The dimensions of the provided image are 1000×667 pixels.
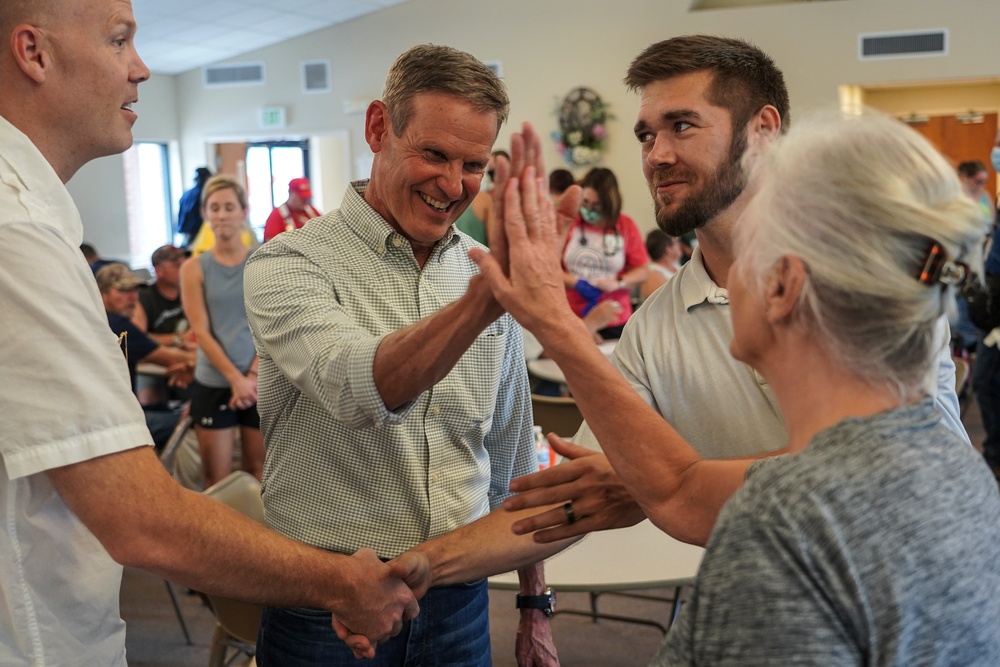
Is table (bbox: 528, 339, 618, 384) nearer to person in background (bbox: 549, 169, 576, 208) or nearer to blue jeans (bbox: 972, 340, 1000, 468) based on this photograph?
person in background (bbox: 549, 169, 576, 208)

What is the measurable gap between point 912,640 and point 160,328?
5641 mm

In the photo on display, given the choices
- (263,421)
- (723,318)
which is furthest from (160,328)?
(723,318)

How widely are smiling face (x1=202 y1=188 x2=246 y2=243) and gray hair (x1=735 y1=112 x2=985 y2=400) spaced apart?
4293 mm

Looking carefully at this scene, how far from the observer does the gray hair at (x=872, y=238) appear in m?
1.00

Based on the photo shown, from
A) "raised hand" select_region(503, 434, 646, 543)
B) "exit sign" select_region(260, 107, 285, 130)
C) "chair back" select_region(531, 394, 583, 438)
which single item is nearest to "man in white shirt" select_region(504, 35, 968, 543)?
"raised hand" select_region(503, 434, 646, 543)

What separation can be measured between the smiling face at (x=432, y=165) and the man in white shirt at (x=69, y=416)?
1.64 ft

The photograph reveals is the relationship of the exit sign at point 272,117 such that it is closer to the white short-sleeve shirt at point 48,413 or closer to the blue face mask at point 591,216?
the blue face mask at point 591,216

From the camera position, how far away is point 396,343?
144 cm

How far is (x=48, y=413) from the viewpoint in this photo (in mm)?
1227

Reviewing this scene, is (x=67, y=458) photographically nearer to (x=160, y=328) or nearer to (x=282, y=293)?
(x=282, y=293)

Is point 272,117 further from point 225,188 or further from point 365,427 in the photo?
point 365,427

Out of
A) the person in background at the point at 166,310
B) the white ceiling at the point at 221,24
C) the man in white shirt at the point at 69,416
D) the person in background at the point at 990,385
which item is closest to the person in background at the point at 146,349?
the person in background at the point at 166,310

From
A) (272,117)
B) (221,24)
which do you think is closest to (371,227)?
(221,24)

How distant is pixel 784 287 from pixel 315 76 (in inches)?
497
